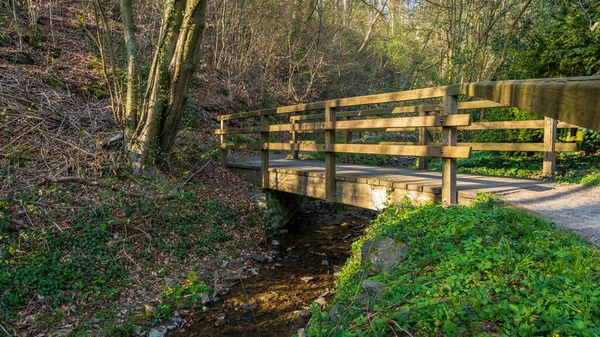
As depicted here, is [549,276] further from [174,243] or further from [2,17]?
[2,17]

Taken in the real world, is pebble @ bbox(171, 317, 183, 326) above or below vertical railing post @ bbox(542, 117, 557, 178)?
below

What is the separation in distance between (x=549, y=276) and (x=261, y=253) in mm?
4934

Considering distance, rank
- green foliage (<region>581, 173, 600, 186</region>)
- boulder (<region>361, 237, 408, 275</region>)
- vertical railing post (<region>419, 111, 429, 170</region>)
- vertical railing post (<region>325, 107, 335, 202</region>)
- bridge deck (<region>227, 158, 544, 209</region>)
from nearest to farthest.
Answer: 1. boulder (<region>361, 237, 408, 275</region>)
2. bridge deck (<region>227, 158, 544, 209</region>)
3. green foliage (<region>581, 173, 600, 186</region>)
4. vertical railing post (<region>325, 107, 335, 202</region>)
5. vertical railing post (<region>419, 111, 429, 170</region>)

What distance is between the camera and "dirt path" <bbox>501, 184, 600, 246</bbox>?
3.87 metres

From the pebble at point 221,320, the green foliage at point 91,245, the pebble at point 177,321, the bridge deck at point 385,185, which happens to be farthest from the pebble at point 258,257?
the pebble at point 177,321

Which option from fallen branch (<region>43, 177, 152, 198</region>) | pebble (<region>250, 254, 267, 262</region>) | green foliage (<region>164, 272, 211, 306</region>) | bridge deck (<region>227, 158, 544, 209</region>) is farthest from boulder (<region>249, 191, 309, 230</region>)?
green foliage (<region>164, 272, 211, 306</region>)

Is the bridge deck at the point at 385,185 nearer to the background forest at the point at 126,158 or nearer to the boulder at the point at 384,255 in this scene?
the background forest at the point at 126,158

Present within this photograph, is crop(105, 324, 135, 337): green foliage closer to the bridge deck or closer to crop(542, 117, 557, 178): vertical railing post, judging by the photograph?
the bridge deck

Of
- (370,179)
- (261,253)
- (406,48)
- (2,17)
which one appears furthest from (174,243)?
(406,48)

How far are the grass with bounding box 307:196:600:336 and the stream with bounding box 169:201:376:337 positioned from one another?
48.4 inches

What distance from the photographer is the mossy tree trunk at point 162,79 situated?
6793mm

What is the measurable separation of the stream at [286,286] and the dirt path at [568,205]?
109 inches

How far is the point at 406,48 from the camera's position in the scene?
1855 cm

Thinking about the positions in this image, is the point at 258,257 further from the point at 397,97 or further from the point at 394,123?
the point at 397,97
